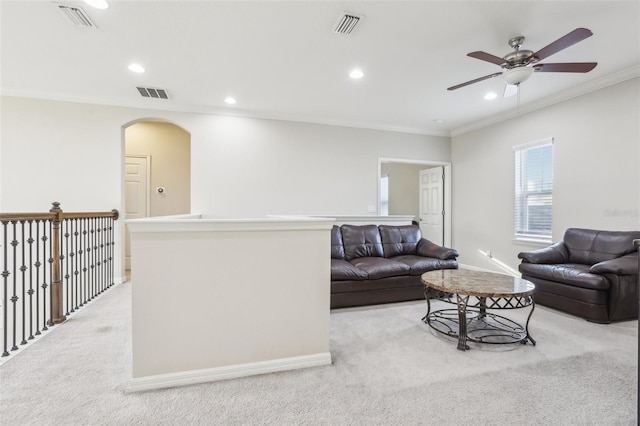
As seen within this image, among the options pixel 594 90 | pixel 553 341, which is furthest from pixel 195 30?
pixel 594 90

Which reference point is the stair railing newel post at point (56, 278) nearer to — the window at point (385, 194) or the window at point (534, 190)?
the window at point (534, 190)

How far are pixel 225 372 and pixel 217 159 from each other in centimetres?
364

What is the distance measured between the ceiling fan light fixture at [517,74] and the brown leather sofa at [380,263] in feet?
6.61

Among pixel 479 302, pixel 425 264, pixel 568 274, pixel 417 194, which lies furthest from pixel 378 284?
pixel 417 194

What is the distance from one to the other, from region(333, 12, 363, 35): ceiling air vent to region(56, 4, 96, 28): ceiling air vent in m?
2.06

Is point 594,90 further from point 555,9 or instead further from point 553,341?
point 553,341

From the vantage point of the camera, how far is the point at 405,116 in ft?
17.1

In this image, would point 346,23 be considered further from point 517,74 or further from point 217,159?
point 217,159

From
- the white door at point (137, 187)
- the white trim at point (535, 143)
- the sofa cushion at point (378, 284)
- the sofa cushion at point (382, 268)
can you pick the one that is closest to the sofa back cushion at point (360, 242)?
the sofa cushion at point (382, 268)

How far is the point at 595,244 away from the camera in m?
3.58

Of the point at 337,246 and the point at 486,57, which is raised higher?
the point at 486,57

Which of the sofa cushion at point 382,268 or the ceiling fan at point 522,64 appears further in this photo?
the sofa cushion at point 382,268

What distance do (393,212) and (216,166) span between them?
15.1 feet

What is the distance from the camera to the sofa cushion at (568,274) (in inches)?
114
